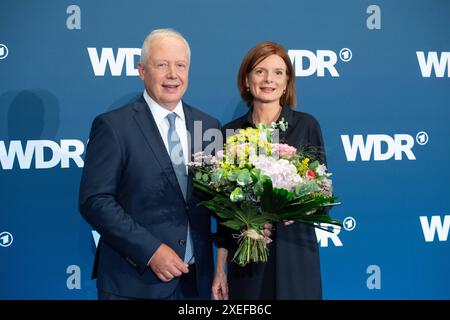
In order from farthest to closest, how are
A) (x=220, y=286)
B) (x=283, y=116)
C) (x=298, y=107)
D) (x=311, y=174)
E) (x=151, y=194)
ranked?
(x=298, y=107), (x=283, y=116), (x=220, y=286), (x=151, y=194), (x=311, y=174)

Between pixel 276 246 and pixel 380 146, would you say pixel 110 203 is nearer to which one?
pixel 276 246

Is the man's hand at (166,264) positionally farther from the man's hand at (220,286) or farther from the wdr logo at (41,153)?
the wdr logo at (41,153)

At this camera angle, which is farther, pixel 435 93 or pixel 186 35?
pixel 435 93

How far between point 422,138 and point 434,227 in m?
0.61

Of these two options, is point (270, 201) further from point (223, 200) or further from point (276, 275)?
point (276, 275)

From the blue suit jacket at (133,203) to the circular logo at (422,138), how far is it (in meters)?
1.97

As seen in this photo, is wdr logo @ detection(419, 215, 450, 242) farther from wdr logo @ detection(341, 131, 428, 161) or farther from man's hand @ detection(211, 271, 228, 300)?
man's hand @ detection(211, 271, 228, 300)

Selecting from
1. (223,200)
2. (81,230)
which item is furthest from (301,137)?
(81,230)

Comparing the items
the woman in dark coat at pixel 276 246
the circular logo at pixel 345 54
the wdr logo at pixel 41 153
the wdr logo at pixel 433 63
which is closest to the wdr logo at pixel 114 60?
the wdr logo at pixel 41 153

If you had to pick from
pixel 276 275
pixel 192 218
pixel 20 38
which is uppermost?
pixel 20 38

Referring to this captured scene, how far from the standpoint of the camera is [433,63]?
12.9 feet

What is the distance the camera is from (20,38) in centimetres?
346

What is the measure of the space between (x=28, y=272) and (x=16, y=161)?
672 mm

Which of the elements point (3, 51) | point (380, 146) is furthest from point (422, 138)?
point (3, 51)
